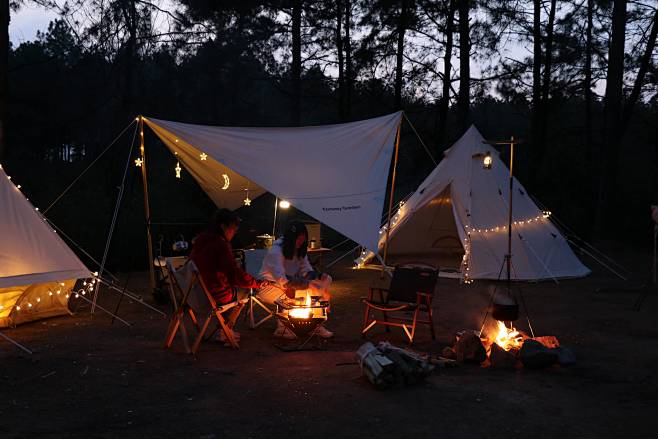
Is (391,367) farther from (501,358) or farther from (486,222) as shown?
(486,222)

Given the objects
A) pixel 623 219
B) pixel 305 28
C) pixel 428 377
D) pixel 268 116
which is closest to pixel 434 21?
pixel 305 28

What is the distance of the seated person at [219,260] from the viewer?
4.97m

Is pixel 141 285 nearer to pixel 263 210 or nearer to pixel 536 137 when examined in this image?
pixel 263 210

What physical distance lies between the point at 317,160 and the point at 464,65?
8203mm

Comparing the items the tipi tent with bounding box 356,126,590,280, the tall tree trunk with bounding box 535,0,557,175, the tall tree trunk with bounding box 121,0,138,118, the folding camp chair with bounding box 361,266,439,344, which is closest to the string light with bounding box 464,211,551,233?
the tipi tent with bounding box 356,126,590,280

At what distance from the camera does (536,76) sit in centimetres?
1497

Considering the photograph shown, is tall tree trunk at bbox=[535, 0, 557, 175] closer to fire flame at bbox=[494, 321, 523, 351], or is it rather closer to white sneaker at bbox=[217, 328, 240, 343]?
fire flame at bbox=[494, 321, 523, 351]

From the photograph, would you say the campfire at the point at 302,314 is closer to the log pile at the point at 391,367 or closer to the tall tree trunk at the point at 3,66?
the log pile at the point at 391,367

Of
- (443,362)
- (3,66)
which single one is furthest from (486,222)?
(3,66)

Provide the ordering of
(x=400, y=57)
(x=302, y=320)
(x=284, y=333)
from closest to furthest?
(x=302, y=320) → (x=284, y=333) → (x=400, y=57)

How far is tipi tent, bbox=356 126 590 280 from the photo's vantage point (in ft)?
28.9

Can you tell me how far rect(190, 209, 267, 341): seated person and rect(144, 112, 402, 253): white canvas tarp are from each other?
3.49 ft

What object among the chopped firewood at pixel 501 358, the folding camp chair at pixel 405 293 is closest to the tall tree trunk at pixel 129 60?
the folding camp chair at pixel 405 293

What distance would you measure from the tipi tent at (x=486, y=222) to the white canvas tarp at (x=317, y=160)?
269 centimetres
